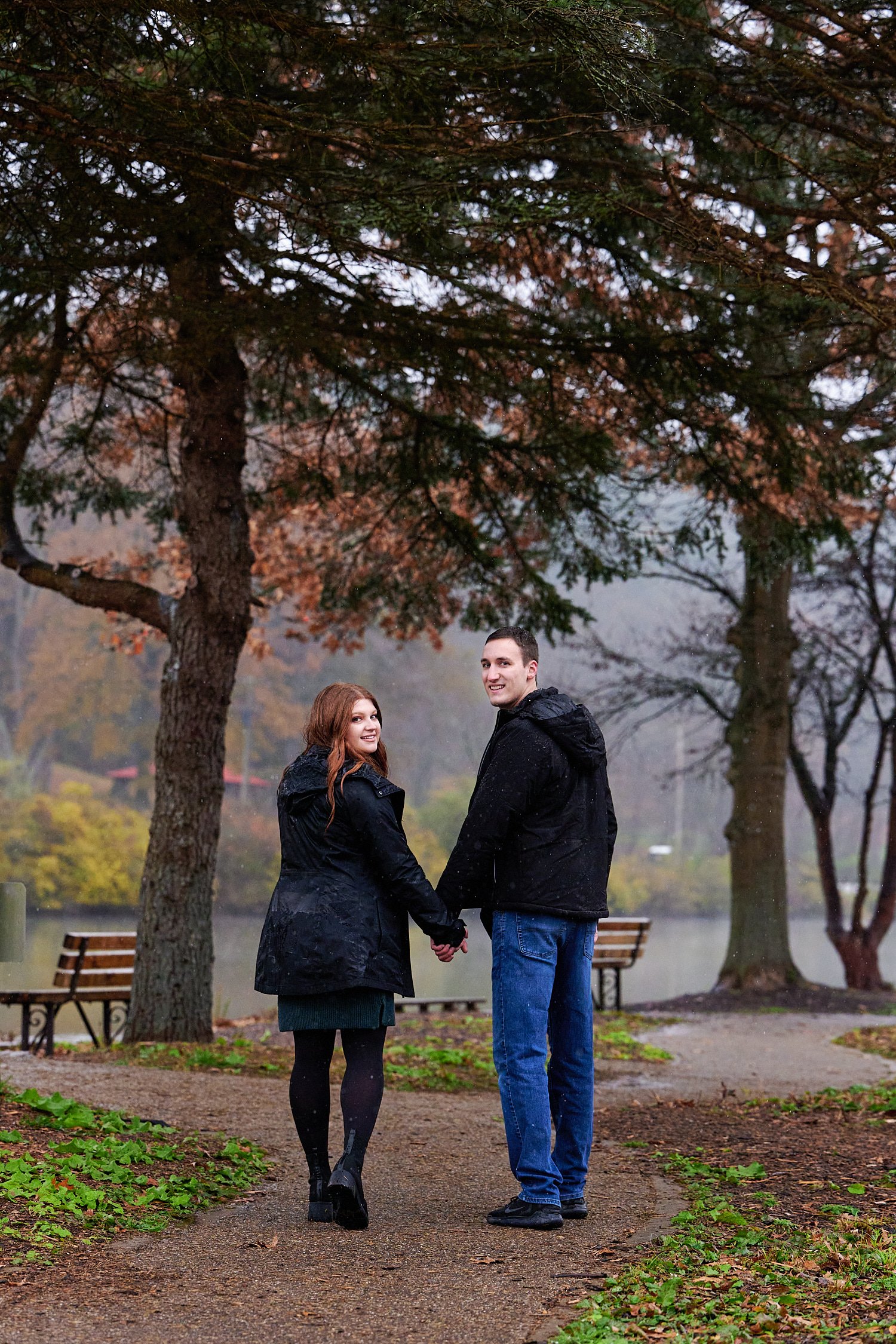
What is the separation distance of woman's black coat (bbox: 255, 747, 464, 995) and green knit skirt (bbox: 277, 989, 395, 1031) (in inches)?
2.6

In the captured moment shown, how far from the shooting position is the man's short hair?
4402 mm

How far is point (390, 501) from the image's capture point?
395 inches

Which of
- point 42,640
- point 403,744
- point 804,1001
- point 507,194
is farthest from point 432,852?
point 507,194

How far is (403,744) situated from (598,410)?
36.0 meters

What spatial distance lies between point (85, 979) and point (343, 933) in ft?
20.6

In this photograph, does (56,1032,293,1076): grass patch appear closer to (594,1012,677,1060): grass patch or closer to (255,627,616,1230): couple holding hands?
(594,1012,677,1060): grass patch

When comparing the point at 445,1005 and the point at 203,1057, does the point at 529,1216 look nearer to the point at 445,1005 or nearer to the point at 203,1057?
the point at 203,1057

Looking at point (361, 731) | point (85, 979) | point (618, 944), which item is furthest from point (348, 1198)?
point (618, 944)

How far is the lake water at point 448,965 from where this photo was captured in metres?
23.5

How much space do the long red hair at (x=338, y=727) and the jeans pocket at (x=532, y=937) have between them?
0.66 m

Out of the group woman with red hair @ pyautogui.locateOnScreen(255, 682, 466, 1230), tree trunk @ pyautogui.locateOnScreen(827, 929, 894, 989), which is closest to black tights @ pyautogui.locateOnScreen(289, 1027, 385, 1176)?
woman with red hair @ pyautogui.locateOnScreen(255, 682, 466, 1230)

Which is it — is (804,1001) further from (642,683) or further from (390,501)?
(390,501)

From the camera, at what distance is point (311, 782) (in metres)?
4.33

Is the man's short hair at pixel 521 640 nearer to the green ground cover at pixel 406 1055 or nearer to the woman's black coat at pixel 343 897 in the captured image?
the woman's black coat at pixel 343 897
